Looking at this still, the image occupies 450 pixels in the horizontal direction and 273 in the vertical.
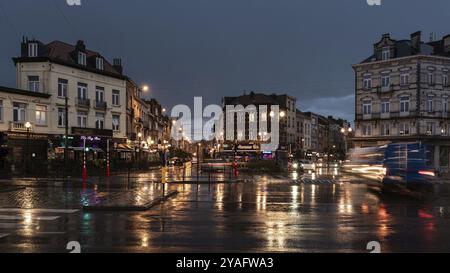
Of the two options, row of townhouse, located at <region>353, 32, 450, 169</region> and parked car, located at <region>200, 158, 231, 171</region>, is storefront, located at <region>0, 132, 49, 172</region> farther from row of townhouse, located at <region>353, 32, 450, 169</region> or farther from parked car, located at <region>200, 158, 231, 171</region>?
row of townhouse, located at <region>353, 32, 450, 169</region>

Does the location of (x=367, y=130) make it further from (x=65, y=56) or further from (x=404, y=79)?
(x=65, y=56)

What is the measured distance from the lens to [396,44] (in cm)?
6206

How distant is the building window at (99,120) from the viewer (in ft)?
175

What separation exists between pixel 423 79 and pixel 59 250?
59137mm

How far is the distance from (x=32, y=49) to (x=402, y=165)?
39549mm

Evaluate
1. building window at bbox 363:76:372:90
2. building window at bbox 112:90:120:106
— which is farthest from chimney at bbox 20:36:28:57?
building window at bbox 363:76:372:90

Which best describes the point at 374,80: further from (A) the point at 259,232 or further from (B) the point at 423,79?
(A) the point at 259,232

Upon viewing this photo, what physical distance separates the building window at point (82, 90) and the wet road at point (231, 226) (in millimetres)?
34165

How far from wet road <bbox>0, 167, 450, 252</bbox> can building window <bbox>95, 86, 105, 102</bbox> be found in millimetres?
36381

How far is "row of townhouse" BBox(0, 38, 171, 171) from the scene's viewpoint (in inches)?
1720

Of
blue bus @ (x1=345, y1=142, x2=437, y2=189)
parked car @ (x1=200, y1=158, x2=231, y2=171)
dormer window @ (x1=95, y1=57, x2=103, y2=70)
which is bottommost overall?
parked car @ (x1=200, y1=158, x2=231, y2=171)

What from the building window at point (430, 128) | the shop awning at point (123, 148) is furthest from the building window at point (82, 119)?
the building window at point (430, 128)
